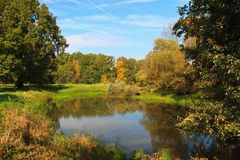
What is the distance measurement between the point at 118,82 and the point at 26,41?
24226mm

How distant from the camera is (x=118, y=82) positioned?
251 feet

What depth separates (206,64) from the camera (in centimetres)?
2092

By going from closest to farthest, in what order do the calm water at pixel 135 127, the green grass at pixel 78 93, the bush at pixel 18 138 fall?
the bush at pixel 18 138
the calm water at pixel 135 127
the green grass at pixel 78 93

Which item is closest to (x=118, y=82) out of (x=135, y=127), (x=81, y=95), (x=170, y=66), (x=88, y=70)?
(x=81, y=95)

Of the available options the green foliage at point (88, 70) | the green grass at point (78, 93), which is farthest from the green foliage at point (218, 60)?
the green foliage at point (88, 70)

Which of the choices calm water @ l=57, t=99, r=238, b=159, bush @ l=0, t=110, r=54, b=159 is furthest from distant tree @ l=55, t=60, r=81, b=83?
bush @ l=0, t=110, r=54, b=159

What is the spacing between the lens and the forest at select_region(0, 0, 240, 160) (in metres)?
17.1

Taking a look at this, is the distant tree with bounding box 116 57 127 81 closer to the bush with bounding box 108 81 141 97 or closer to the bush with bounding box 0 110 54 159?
the bush with bounding box 108 81 141 97

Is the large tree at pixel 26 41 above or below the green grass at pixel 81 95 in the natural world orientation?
above

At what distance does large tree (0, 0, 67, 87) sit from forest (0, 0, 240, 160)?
18 centimetres

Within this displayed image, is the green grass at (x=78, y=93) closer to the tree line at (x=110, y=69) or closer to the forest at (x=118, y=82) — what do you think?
the forest at (x=118, y=82)

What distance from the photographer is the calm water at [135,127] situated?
25.8 metres

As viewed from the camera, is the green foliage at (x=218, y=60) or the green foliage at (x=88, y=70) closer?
the green foliage at (x=218, y=60)

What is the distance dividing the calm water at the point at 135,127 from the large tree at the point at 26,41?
1110 centimetres
